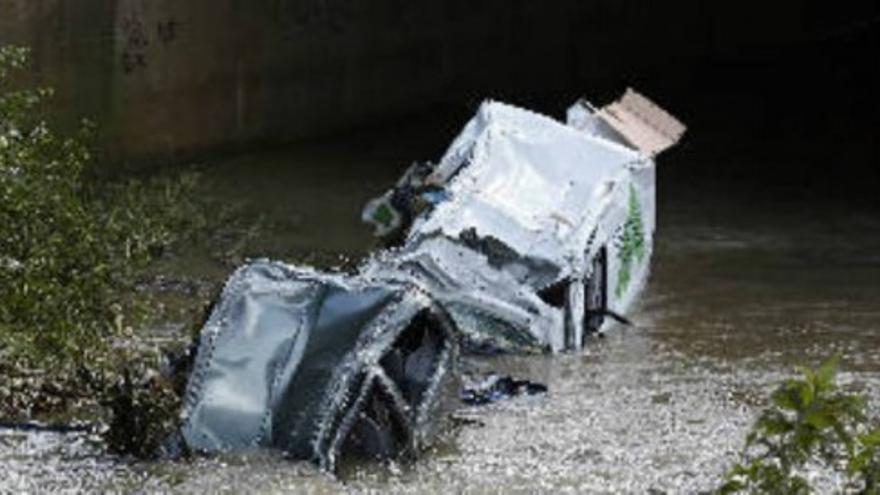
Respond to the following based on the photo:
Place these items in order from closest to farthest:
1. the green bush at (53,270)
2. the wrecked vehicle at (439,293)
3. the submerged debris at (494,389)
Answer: the wrecked vehicle at (439,293)
the green bush at (53,270)
the submerged debris at (494,389)

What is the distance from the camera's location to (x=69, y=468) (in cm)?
961

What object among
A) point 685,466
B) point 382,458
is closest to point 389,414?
point 382,458

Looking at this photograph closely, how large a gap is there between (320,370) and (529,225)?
9.98 feet

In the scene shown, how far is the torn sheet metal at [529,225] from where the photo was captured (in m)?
12.0

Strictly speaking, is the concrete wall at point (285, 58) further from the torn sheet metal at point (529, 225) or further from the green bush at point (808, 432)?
the green bush at point (808, 432)

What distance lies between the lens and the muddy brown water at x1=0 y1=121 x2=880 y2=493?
9586 mm

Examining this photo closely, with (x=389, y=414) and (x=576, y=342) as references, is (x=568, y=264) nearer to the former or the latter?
(x=576, y=342)

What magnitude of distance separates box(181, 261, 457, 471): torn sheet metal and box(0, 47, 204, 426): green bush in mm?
632

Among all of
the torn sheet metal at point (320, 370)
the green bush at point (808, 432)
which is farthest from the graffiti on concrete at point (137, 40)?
the green bush at point (808, 432)

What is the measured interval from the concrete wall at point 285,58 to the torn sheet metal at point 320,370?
9.11 m

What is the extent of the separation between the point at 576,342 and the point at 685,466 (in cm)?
257

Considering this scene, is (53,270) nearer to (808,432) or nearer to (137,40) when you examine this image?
(808,432)

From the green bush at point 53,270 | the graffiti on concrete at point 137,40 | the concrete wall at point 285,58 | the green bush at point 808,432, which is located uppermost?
the green bush at point 808,432

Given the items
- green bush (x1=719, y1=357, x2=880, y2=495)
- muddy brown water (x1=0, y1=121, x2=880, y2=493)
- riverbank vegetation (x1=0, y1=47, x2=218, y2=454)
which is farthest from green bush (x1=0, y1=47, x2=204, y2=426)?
green bush (x1=719, y1=357, x2=880, y2=495)
